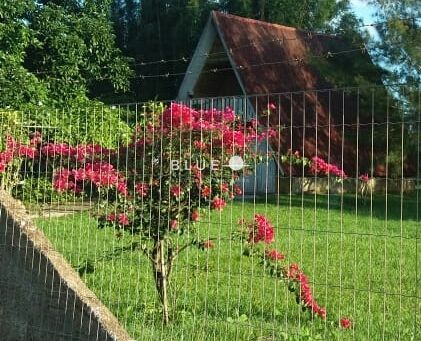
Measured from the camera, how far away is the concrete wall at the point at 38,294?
15.4 feet

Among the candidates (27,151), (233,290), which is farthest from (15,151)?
(233,290)

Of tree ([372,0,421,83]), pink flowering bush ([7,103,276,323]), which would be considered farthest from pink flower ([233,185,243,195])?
tree ([372,0,421,83])

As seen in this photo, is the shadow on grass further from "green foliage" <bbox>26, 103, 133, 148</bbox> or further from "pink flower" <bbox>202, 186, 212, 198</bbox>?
"green foliage" <bbox>26, 103, 133, 148</bbox>

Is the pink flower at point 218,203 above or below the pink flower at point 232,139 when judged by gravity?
below

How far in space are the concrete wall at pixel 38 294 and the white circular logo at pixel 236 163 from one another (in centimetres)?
132

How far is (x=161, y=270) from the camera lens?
18.0 ft

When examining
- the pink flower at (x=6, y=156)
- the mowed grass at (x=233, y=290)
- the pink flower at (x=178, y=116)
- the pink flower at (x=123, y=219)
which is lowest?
the mowed grass at (x=233, y=290)

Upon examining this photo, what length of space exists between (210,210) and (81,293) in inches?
45.7

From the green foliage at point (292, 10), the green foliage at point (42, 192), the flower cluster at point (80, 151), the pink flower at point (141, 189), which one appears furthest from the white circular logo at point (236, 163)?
the green foliage at point (292, 10)

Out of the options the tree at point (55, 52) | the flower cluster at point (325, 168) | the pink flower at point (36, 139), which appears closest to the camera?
the flower cluster at point (325, 168)

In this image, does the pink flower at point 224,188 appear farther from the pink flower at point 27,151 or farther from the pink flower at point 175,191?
the pink flower at point 27,151

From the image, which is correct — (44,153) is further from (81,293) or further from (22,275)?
(81,293)

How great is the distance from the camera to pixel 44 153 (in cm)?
585

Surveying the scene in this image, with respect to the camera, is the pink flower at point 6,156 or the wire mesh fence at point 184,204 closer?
the wire mesh fence at point 184,204
